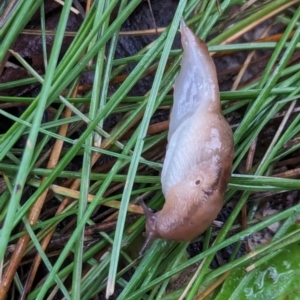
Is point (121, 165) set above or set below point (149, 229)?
above

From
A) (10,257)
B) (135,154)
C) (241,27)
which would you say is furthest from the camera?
(241,27)

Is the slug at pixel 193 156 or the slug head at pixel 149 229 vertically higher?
the slug at pixel 193 156

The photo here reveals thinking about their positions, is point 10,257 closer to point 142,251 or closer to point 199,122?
point 142,251

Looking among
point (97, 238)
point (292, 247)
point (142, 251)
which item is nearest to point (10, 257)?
point (97, 238)

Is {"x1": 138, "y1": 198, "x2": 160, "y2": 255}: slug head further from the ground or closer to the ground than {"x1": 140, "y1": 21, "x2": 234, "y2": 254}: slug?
closer to the ground

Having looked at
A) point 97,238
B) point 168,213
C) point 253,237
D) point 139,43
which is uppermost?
point 139,43
